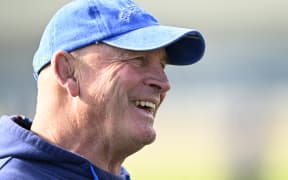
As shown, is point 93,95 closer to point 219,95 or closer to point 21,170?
point 21,170

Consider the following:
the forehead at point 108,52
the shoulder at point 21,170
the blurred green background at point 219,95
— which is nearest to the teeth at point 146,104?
the forehead at point 108,52

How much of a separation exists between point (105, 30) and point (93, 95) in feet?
0.49

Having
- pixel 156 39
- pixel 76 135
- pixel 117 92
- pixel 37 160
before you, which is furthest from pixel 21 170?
pixel 156 39

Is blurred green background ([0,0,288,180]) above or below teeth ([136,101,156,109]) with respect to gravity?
below

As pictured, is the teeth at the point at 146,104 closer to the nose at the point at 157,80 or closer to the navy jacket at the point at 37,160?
the nose at the point at 157,80

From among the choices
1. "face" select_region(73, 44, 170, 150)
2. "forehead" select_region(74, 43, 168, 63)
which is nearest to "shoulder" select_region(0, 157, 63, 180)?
"face" select_region(73, 44, 170, 150)

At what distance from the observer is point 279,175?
3.50 m

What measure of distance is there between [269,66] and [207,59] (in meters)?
0.34

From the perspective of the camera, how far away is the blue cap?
148cm

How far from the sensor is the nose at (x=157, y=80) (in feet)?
4.94

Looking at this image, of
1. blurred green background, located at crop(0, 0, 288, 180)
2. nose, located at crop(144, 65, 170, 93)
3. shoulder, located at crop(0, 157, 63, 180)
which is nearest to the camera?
shoulder, located at crop(0, 157, 63, 180)

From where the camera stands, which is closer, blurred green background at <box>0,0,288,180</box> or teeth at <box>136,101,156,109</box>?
teeth at <box>136,101,156,109</box>

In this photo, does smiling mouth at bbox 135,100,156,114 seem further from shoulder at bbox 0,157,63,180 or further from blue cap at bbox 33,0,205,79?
shoulder at bbox 0,157,63,180

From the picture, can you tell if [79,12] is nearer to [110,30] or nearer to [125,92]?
[110,30]
